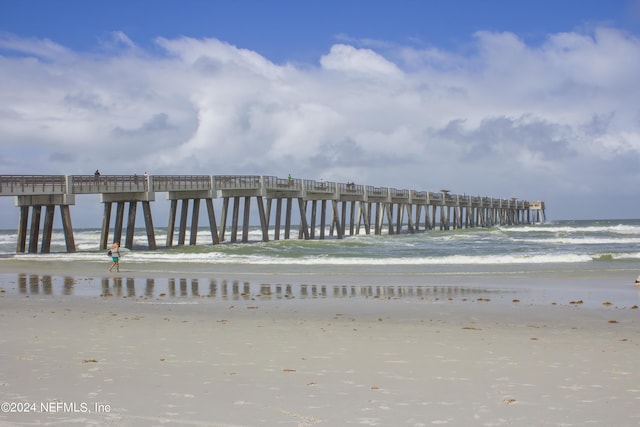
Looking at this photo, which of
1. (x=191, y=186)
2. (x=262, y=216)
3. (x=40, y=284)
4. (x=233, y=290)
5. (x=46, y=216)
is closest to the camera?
(x=233, y=290)

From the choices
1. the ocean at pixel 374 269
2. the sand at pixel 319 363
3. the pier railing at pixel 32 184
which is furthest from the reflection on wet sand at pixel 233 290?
the pier railing at pixel 32 184

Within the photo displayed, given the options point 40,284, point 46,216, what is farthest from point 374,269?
point 46,216

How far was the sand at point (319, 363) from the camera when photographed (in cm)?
513

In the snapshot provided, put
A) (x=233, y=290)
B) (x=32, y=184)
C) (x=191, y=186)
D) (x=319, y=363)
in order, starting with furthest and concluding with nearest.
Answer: (x=191, y=186) → (x=32, y=184) → (x=233, y=290) → (x=319, y=363)

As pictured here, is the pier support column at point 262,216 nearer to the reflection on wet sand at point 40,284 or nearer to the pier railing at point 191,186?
the pier railing at point 191,186

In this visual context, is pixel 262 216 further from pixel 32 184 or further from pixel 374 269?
pixel 374 269

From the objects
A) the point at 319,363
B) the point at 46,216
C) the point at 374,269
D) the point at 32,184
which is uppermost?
the point at 32,184

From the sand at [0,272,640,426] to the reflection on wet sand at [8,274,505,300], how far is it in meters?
1.41

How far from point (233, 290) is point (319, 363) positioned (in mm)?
8675

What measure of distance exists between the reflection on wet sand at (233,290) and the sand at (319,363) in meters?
1.41

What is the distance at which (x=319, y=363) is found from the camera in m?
6.93

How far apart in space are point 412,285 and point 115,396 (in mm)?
11773

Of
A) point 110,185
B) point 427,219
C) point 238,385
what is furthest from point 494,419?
Result: point 427,219

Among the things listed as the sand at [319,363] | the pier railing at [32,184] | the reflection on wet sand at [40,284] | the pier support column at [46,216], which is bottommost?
the reflection on wet sand at [40,284]
